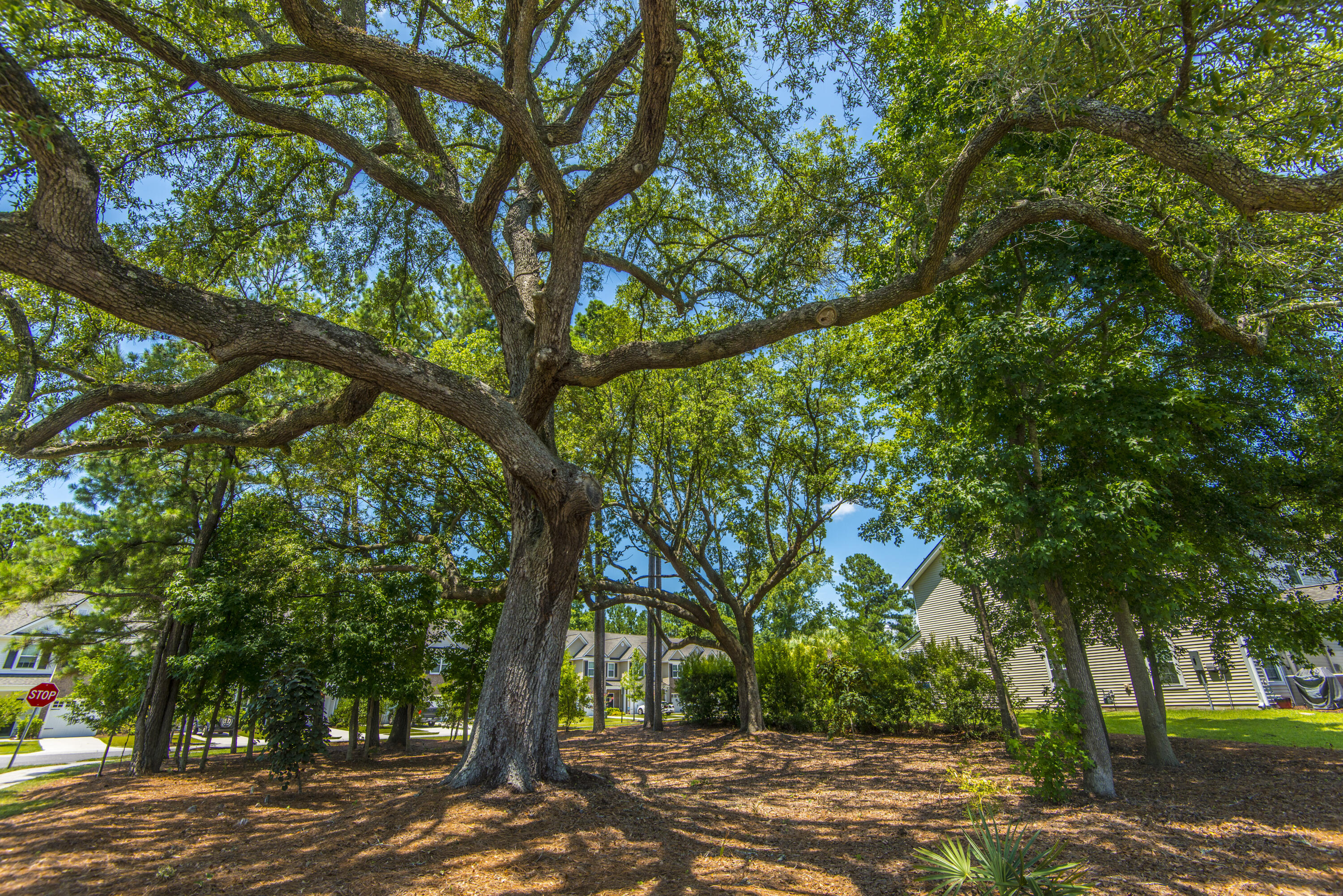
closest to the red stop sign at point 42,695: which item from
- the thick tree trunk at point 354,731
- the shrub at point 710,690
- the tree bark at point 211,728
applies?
the tree bark at point 211,728

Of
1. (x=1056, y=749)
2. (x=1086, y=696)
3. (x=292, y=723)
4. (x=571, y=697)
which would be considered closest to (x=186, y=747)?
(x=292, y=723)

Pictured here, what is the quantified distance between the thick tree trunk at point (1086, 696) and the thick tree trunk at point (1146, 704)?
1.60m

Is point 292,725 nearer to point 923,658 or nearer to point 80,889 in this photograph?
point 80,889

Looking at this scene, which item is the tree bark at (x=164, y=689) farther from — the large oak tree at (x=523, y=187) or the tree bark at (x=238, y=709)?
the large oak tree at (x=523, y=187)

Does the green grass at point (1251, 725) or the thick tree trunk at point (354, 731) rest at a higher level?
the thick tree trunk at point (354, 731)

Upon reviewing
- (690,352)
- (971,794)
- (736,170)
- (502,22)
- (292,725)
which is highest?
(502,22)

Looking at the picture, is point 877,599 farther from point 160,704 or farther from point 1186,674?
point 160,704

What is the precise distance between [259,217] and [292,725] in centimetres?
765


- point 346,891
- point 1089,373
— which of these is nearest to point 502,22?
point 1089,373

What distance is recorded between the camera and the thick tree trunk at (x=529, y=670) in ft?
20.2

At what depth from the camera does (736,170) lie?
9.71 m

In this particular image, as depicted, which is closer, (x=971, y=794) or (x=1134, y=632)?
(x=971, y=794)

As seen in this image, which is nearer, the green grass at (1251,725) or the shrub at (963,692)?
the green grass at (1251,725)

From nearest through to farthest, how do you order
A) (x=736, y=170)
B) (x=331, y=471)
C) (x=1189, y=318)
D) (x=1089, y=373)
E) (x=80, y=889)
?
(x=80, y=889)
(x=1089, y=373)
(x=1189, y=318)
(x=736, y=170)
(x=331, y=471)
